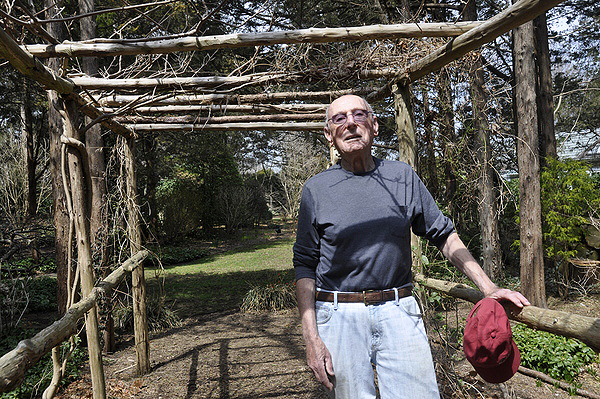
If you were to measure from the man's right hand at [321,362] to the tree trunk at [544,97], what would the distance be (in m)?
8.46

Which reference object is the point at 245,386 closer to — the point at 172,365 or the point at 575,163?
the point at 172,365

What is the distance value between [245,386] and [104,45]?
3403mm

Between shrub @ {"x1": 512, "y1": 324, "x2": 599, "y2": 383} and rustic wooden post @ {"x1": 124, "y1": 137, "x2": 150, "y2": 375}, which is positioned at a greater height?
rustic wooden post @ {"x1": 124, "y1": 137, "x2": 150, "y2": 375}

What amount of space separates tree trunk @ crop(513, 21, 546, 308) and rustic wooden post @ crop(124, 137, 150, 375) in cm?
576

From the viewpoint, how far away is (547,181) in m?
7.56

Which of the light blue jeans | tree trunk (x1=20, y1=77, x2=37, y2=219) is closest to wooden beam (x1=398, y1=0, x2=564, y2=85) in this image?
the light blue jeans

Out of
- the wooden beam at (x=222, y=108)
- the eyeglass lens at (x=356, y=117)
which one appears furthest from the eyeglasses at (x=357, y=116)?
the wooden beam at (x=222, y=108)

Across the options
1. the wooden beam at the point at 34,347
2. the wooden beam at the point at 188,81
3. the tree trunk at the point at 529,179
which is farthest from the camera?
the tree trunk at the point at 529,179

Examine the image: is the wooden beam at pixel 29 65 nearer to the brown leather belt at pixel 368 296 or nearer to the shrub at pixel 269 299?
the brown leather belt at pixel 368 296

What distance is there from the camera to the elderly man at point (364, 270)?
1708 millimetres

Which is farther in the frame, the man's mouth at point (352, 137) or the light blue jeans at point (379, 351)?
the man's mouth at point (352, 137)

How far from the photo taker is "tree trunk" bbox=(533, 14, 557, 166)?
339 inches

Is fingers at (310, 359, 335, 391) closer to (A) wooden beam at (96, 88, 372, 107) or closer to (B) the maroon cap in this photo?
(B) the maroon cap

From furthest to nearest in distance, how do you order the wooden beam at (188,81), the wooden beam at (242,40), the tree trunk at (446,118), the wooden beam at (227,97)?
the tree trunk at (446,118) < the wooden beam at (227,97) < the wooden beam at (188,81) < the wooden beam at (242,40)
